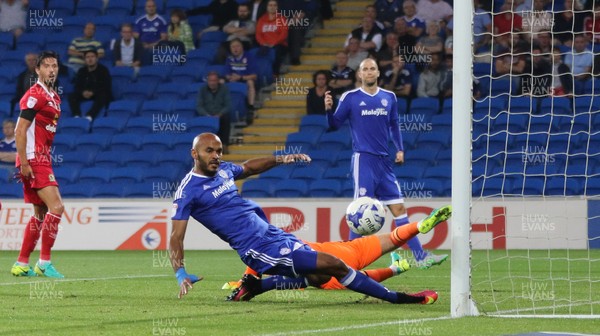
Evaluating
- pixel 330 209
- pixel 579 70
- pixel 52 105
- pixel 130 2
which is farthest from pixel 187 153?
pixel 52 105

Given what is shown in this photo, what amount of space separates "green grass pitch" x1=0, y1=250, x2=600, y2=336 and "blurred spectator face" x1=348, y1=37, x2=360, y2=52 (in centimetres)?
796

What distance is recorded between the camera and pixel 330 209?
17.4m

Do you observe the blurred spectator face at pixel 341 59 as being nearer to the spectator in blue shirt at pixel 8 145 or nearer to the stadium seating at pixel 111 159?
the stadium seating at pixel 111 159

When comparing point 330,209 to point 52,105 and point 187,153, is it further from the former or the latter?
point 52,105

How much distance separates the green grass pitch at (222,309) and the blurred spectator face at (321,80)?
6.84m

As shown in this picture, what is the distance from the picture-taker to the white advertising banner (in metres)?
16.9

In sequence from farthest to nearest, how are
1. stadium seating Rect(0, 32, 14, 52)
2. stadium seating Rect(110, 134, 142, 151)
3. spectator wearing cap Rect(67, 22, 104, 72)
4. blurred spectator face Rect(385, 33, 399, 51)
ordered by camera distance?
stadium seating Rect(0, 32, 14, 52), spectator wearing cap Rect(67, 22, 104, 72), stadium seating Rect(110, 134, 142, 151), blurred spectator face Rect(385, 33, 399, 51)

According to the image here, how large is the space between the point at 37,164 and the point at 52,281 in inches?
49.3

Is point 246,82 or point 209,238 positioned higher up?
point 246,82

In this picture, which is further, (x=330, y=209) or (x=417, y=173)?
(x=417, y=173)

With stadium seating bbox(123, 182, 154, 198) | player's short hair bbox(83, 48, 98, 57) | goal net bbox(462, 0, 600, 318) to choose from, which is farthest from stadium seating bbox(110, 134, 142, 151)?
goal net bbox(462, 0, 600, 318)

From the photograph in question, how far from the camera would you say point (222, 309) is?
860 centimetres

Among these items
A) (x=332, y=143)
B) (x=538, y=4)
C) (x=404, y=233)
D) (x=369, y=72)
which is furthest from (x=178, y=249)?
(x=538, y=4)

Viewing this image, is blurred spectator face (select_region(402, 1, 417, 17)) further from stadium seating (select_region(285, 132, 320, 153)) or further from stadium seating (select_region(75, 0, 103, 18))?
stadium seating (select_region(75, 0, 103, 18))
